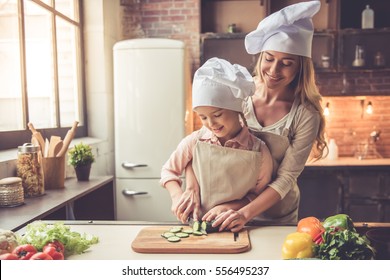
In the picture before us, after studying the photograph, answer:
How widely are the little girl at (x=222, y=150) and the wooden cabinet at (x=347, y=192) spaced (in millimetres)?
1586

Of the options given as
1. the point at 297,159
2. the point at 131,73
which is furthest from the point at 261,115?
the point at 131,73

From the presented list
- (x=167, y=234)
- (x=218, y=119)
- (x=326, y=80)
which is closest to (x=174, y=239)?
(x=167, y=234)

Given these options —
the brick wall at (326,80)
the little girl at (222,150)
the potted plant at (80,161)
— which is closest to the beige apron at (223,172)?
the little girl at (222,150)

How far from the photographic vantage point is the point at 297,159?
1237mm

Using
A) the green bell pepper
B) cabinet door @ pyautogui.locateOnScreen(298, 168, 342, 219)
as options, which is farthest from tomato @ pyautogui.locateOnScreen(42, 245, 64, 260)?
cabinet door @ pyautogui.locateOnScreen(298, 168, 342, 219)

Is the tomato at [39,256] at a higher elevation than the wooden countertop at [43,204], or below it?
higher

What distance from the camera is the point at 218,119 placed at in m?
1.12

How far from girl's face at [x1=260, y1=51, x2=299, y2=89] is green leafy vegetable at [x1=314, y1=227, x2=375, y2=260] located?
0.59 meters

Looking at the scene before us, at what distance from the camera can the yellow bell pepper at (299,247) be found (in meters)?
0.84

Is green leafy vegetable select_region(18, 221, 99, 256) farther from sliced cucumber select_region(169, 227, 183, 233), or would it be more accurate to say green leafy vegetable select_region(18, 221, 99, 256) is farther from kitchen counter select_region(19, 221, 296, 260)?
sliced cucumber select_region(169, 227, 183, 233)

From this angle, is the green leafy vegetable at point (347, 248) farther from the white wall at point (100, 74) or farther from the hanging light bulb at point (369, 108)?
the hanging light bulb at point (369, 108)

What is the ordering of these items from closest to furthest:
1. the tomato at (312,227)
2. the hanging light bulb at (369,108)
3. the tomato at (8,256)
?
the tomato at (8,256) → the tomato at (312,227) → the hanging light bulb at (369,108)

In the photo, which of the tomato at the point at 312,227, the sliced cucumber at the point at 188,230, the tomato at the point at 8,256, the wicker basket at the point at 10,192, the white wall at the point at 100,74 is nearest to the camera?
the tomato at the point at 8,256

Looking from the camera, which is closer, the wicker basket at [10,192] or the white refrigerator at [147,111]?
the wicker basket at [10,192]
